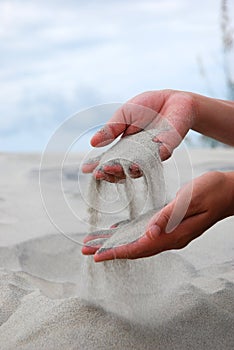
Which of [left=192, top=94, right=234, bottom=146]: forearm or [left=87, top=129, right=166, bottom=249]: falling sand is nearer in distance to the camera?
[left=87, top=129, right=166, bottom=249]: falling sand

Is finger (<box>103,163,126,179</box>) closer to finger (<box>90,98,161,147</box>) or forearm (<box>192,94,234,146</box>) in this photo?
finger (<box>90,98,161,147</box>)

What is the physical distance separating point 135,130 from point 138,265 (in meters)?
0.24

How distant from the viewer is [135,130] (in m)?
1.20

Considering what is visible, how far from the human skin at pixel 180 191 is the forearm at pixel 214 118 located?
0.02 m

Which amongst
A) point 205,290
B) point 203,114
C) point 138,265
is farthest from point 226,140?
point 138,265

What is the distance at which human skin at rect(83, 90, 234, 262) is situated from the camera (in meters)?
1.06

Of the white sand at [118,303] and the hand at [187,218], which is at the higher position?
the hand at [187,218]

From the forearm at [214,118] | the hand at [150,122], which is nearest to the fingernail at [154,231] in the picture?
the hand at [150,122]

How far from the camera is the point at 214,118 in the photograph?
1.46 metres

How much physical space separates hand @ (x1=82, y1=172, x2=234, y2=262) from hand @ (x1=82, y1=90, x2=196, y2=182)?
0.27 ft

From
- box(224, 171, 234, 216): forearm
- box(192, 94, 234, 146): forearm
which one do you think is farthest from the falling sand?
box(192, 94, 234, 146): forearm

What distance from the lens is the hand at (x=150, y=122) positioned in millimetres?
1125

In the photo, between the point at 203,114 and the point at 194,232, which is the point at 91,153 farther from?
the point at 203,114

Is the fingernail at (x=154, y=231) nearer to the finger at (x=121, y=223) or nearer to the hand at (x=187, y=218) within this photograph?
the hand at (x=187, y=218)
